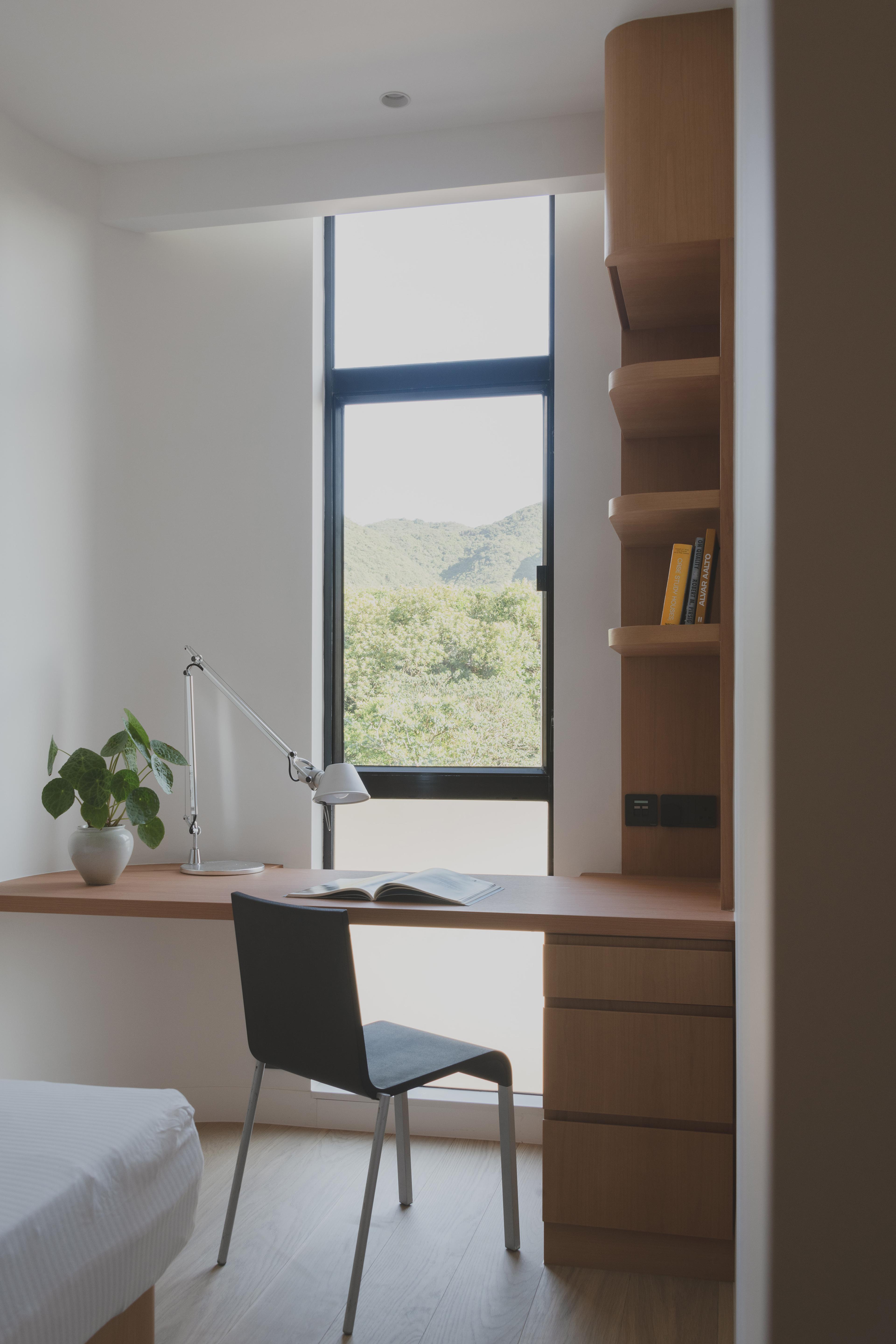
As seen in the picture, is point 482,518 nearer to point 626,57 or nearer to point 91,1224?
point 626,57

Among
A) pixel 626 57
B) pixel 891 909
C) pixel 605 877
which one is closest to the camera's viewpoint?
pixel 891 909

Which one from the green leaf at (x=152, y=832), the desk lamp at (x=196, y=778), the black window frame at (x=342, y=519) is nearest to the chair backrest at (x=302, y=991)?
the desk lamp at (x=196, y=778)

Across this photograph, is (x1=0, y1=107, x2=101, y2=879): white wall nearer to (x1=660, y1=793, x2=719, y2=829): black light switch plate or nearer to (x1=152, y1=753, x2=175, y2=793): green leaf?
(x1=152, y1=753, x2=175, y2=793): green leaf

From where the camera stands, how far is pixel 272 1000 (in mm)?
1933

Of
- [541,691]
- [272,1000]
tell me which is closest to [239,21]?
[541,691]

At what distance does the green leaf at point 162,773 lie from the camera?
Result: 8.70 feet

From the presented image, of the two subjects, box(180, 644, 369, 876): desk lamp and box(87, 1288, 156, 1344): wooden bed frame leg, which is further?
box(180, 644, 369, 876): desk lamp

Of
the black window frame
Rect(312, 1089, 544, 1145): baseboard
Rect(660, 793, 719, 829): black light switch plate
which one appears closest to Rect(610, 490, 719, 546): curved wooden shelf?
the black window frame

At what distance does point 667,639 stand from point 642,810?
1.90ft

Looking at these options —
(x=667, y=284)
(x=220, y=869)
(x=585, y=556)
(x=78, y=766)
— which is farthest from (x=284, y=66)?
(x=220, y=869)

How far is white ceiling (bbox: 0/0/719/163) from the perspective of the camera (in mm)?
2260

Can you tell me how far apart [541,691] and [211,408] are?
141cm

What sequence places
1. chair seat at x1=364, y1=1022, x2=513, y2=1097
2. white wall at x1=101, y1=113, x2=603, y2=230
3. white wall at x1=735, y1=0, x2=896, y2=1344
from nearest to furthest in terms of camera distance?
white wall at x1=735, y1=0, x2=896, y2=1344 → chair seat at x1=364, y1=1022, x2=513, y2=1097 → white wall at x1=101, y1=113, x2=603, y2=230

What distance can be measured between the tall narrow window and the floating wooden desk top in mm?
346
